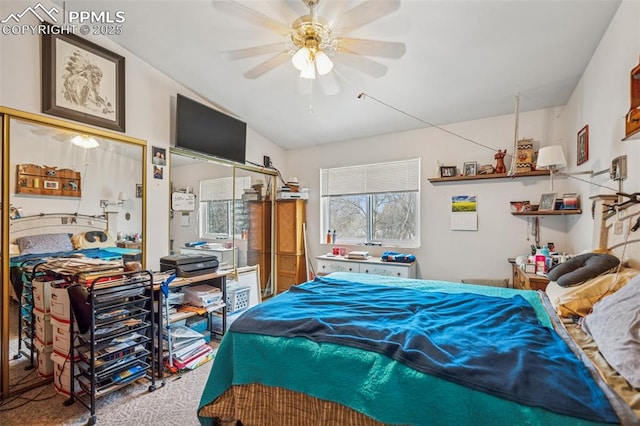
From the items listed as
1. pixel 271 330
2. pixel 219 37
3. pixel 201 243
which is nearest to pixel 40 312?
pixel 201 243

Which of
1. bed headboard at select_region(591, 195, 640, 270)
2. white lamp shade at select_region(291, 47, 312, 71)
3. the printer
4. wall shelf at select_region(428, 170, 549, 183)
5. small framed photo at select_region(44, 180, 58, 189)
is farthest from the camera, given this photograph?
wall shelf at select_region(428, 170, 549, 183)

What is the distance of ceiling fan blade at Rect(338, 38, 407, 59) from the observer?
1898mm

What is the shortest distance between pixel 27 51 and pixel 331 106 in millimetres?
2568

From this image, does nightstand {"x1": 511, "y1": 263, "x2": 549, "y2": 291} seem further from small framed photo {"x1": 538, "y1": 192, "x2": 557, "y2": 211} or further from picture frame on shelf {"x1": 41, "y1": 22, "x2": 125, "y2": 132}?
picture frame on shelf {"x1": 41, "y1": 22, "x2": 125, "y2": 132}

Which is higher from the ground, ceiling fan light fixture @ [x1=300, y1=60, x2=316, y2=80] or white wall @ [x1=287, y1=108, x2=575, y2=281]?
ceiling fan light fixture @ [x1=300, y1=60, x2=316, y2=80]

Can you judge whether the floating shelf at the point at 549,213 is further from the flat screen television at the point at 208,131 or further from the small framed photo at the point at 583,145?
the flat screen television at the point at 208,131

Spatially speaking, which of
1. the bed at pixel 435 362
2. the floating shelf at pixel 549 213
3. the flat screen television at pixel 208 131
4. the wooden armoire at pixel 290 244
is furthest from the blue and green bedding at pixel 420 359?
the wooden armoire at pixel 290 244

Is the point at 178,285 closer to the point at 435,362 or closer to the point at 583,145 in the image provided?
the point at 435,362

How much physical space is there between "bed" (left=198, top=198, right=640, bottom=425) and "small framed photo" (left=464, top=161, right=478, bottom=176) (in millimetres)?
1749

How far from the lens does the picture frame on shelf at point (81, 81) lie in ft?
7.10

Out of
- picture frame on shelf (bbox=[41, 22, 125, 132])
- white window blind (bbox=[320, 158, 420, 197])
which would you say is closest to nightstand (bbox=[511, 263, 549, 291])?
white window blind (bbox=[320, 158, 420, 197])

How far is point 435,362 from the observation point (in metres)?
1.14

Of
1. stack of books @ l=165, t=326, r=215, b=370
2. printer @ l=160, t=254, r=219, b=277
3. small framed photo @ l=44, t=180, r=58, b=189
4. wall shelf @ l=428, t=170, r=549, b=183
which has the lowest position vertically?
stack of books @ l=165, t=326, r=215, b=370

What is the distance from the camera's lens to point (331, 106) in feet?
11.0
